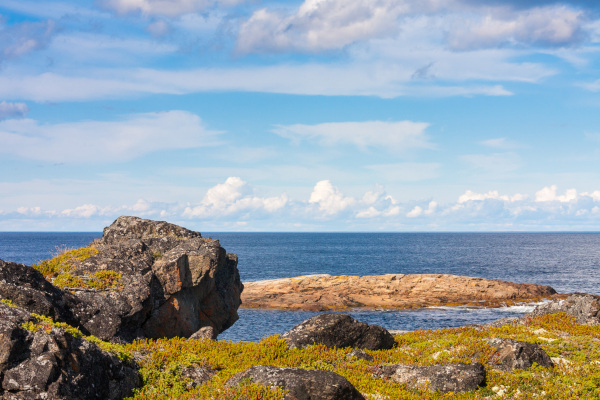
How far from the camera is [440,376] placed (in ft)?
45.6

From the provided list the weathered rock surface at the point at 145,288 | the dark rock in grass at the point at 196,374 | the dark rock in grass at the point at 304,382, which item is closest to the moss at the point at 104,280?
the weathered rock surface at the point at 145,288

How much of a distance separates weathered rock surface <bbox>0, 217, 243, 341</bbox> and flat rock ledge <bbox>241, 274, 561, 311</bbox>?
3165 cm

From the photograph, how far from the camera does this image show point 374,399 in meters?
12.4

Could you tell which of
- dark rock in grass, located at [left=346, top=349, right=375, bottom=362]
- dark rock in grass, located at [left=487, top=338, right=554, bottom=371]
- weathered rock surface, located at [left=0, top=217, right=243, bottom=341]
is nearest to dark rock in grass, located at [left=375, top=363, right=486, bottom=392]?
dark rock in grass, located at [left=487, top=338, right=554, bottom=371]

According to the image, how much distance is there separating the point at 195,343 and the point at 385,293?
2098 inches

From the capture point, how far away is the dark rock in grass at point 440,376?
13.6 meters

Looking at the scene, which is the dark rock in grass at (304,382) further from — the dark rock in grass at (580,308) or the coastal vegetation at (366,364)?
the dark rock in grass at (580,308)

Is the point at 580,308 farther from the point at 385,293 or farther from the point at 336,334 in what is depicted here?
the point at 385,293

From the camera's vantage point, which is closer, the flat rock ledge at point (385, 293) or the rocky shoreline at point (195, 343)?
the rocky shoreline at point (195, 343)

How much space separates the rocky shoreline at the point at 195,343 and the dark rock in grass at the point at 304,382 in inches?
1.0

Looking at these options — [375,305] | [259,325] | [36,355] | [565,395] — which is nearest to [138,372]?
[36,355]

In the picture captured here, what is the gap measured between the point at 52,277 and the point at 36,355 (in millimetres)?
12439

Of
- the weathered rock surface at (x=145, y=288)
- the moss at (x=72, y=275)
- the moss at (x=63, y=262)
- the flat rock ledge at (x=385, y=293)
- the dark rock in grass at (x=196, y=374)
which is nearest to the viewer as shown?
the dark rock in grass at (x=196, y=374)

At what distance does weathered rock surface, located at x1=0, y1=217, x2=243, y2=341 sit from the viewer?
1686 cm
